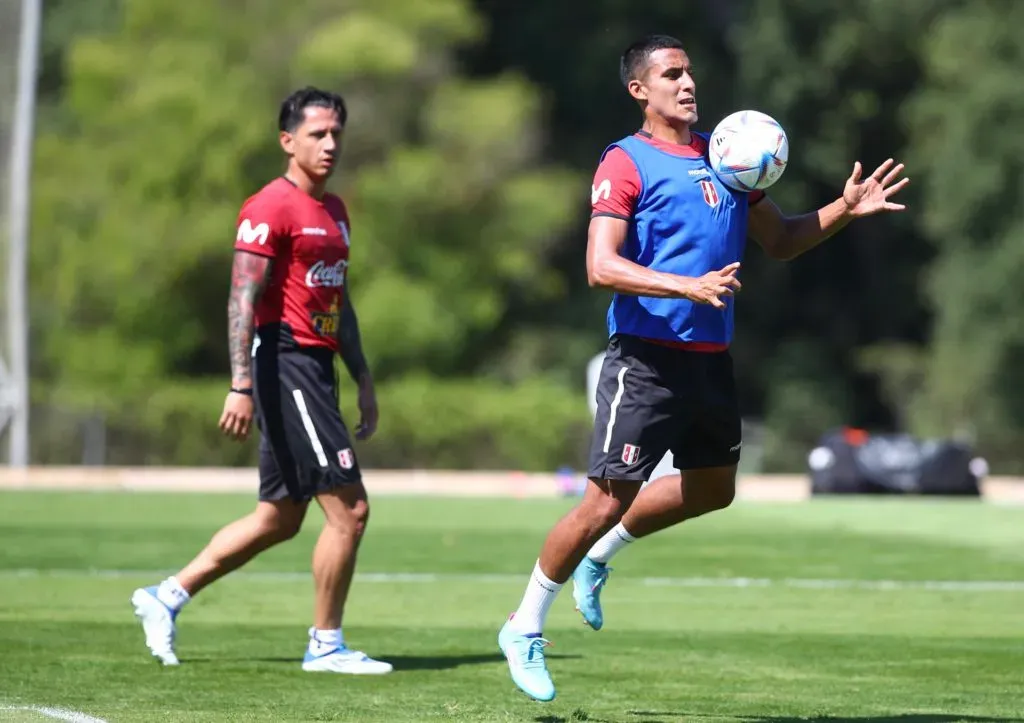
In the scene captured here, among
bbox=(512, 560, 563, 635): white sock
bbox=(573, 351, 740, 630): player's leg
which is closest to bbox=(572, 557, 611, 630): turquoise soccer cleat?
bbox=(573, 351, 740, 630): player's leg

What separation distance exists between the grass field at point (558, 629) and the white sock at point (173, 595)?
29 cm

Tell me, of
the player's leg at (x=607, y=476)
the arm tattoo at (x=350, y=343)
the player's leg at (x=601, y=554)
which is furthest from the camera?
the arm tattoo at (x=350, y=343)

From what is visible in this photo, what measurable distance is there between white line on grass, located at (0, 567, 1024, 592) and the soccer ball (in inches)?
A: 213

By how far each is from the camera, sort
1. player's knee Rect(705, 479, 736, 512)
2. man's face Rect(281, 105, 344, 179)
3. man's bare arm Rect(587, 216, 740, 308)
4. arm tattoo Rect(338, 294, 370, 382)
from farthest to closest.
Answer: arm tattoo Rect(338, 294, 370, 382), man's face Rect(281, 105, 344, 179), player's knee Rect(705, 479, 736, 512), man's bare arm Rect(587, 216, 740, 308)

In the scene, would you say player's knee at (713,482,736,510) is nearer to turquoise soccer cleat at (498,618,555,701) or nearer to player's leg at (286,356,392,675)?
turquoise soccer cleat at (498,618,555,701)

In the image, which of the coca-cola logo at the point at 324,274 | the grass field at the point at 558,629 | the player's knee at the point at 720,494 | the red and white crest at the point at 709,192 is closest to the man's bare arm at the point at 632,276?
the red and white crest at the point at 709,192

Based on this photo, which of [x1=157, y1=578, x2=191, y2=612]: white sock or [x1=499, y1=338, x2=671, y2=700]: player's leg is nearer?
[x1=499, y1=338, x2=671, y2=700]: player's leg

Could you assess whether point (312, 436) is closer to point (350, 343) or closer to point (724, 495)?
point (350, 343)

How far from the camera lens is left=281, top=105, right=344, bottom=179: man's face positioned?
882 cm

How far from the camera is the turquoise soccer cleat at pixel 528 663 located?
7.24 m

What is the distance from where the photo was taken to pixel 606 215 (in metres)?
7.38

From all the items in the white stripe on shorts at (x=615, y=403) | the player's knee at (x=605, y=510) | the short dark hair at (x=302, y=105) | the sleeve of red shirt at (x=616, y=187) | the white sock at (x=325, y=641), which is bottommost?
the white sock at (x=325, y=641)

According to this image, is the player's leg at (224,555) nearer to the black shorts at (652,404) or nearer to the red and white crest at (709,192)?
the black shorts at (652,404)

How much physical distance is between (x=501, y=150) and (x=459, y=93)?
1.55 meters
